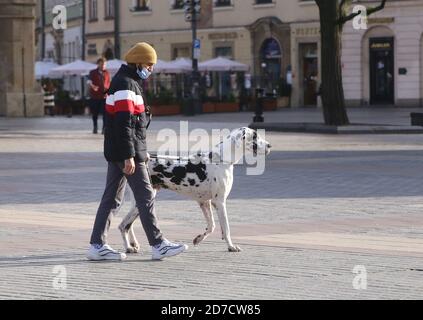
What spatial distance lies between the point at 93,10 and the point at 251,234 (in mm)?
63461

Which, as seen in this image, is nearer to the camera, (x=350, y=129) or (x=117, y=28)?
(x=350, y=129)

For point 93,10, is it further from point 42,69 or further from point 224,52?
point 42,69

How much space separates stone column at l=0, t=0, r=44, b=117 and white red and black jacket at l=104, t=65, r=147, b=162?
111 feet

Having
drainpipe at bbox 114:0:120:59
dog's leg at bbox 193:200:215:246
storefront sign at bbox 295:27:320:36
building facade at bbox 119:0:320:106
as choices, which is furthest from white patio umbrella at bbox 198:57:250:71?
dog's leg at bbox 193:200:215:246

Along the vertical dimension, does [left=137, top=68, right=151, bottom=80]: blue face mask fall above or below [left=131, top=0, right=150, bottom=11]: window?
below

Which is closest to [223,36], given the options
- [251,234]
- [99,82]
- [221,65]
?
[221,65]

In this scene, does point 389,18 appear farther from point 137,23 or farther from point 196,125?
point 196,125

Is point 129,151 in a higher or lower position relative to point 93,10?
lower

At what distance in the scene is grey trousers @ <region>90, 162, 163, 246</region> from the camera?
1122 centimetres

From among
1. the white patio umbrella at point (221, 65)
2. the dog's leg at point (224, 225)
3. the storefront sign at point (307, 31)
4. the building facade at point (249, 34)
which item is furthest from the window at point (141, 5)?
the dog's leg at point (224, 225)

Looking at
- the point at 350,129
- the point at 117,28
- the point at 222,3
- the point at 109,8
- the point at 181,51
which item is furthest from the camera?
the point at 109,8

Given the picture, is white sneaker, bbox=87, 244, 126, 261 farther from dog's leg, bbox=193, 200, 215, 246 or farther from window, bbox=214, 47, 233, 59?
window, bbox=214, 47, 233, 59

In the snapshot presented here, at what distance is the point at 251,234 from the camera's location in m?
12.9
